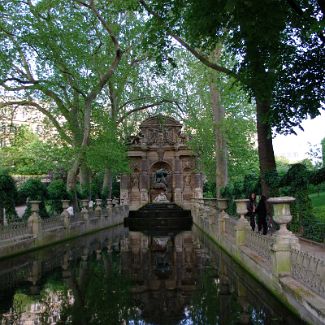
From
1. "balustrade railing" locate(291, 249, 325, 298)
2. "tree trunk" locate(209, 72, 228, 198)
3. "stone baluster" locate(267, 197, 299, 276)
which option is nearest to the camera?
"balustrade railing" locate(291, 249, 325, 298)

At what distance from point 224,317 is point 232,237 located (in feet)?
22.3

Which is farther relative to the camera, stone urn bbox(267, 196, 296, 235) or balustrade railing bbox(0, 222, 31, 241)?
balustrade railing bbox(0, 222, 31, 241)

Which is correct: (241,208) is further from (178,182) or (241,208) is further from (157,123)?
(157,123)

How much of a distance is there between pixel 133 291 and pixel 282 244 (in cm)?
328

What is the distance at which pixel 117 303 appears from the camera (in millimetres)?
7613

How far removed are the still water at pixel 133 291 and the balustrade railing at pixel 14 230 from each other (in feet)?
3.09

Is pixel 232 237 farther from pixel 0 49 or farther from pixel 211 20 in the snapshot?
pixel 0 49

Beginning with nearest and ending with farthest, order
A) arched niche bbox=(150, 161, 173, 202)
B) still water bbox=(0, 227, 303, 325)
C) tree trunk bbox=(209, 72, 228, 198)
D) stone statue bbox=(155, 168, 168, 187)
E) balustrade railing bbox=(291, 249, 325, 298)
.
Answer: balustrade railing bbox=(291, 249, 325, 298), still water bbox=(0, 227, 303, 325), tree trunk bbox=(209, 72, 228, 198), stone statue bbox=(155, 168, 168, 187), arched niche bbox=(150, 161, 173, 202)

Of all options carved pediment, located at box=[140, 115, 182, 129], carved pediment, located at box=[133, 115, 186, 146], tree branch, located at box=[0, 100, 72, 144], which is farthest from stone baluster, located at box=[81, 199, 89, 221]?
carved pediment, located at box=[140, 115, 182, 129]

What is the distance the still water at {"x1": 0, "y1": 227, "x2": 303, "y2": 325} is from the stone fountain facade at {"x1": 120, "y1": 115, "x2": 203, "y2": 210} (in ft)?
79.9

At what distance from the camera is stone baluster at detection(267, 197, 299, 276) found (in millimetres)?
7344

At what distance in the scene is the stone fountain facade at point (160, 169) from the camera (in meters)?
38.8

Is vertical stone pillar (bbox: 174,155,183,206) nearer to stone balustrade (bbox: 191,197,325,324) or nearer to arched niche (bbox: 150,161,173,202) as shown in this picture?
arched niche (bbox: 150,161,173,202)

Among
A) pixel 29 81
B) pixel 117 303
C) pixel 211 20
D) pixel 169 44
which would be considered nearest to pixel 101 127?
pixel 29 81
